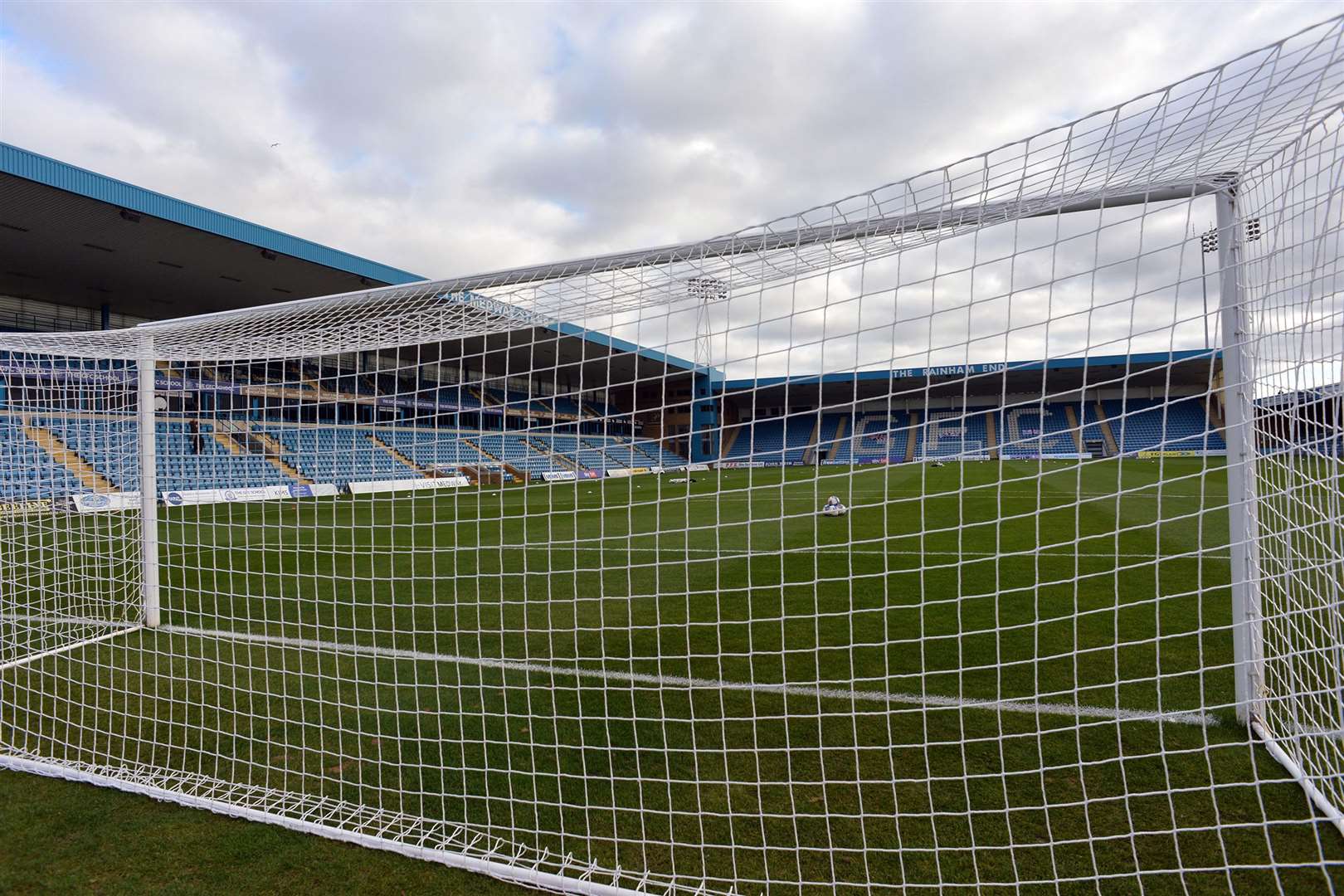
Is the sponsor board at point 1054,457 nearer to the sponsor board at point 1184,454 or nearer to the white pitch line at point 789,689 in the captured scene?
the sponsor board at point 1184,454

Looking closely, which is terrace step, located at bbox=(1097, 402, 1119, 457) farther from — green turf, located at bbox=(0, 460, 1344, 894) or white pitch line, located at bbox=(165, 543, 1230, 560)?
green turf, located at bbox=(0, 460, 1344, 894)

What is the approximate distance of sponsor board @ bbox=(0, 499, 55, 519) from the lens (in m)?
4.22

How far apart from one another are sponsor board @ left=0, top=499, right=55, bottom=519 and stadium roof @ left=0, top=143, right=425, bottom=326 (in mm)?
8177

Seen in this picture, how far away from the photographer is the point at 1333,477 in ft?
6.57

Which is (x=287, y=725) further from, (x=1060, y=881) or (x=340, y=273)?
(x=340, y=273)

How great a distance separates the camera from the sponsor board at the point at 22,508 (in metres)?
4.22

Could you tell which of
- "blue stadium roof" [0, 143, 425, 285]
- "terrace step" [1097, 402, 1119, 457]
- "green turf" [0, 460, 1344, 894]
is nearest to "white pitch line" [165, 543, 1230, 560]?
"green turf" [0, 460, 1344, 894]

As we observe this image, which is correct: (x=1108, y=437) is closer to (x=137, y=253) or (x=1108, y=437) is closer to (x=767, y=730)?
(x=767, y=730)

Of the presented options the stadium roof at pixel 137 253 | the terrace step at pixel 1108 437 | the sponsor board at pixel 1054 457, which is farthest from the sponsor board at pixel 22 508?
the terrace step at pixel 1108 437

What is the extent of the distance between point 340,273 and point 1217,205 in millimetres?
16641

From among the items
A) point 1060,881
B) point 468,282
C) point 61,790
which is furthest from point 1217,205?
point 61,790

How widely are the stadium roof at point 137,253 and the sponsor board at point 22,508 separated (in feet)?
26.8

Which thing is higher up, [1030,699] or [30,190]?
[30,190]

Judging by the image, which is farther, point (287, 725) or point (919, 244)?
point (287, 725)
